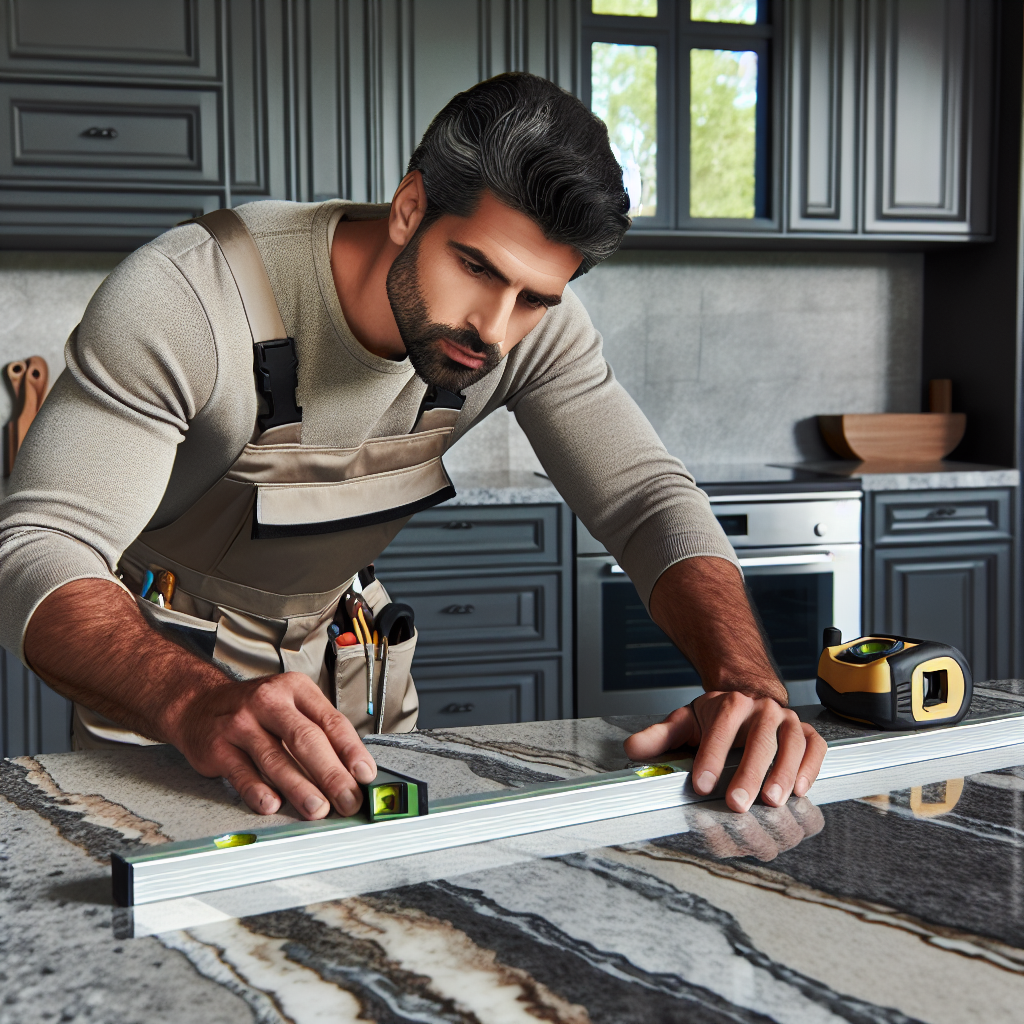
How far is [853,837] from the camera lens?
72 cm

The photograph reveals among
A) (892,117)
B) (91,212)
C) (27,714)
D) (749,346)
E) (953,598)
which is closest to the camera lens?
(27,714)

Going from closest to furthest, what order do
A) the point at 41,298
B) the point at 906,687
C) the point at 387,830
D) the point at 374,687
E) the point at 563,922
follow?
the point at 563,922 → the point at 387,830 → the point at 906,687 → the point at 374,687 → the point at 41,298

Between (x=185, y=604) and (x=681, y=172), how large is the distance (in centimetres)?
220

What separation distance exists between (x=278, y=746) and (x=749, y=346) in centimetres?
300

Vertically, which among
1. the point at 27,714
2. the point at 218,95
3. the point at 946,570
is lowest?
the point at 27,714

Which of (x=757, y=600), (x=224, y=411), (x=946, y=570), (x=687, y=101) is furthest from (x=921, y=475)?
(x=224, y=411)

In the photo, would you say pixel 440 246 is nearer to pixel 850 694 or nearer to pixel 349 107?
pixel 850 694

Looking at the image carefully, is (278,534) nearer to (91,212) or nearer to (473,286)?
(473,286)

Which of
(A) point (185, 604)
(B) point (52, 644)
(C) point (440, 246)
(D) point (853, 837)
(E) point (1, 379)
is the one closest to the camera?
(D) point (853, 837)

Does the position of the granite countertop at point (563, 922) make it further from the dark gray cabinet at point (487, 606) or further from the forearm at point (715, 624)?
the dark gray cabinet at point (487, 606)

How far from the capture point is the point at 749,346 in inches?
139

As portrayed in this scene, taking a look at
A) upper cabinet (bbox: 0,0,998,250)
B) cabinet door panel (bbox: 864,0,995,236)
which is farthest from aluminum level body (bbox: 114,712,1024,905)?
cabinet door panel (bbox: 864,0,995,236)

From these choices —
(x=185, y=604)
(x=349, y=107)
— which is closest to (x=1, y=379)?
(x=349, y=107)

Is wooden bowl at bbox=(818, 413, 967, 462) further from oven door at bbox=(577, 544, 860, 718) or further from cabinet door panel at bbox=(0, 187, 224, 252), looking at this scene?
cabinet door panel at bbox=(0, 187, 224, 252)
